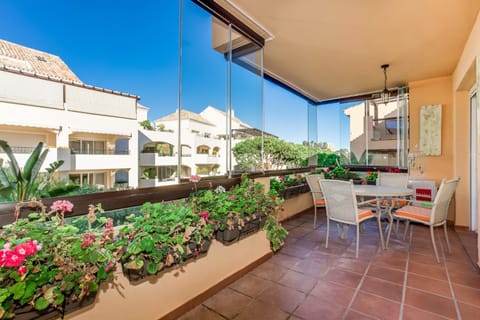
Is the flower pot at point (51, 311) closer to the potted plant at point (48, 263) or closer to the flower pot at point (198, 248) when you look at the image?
the potted plant at point (48, 263)

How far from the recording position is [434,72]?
12.7 ft

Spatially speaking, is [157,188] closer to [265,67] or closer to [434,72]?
[265,67]

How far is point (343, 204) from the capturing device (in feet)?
8.80

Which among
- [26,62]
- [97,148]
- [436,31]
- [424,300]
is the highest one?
[436,31]

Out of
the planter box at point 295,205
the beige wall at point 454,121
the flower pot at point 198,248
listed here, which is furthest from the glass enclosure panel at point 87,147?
the beige wall at point 454,121

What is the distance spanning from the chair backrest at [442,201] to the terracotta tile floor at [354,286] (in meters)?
0.43

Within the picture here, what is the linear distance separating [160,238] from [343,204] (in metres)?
2.14

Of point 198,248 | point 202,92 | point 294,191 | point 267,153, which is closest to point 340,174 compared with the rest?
point 294,191

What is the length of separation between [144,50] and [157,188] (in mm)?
1186

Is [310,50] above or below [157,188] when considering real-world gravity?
above

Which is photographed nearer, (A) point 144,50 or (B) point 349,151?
(A) point 144,50

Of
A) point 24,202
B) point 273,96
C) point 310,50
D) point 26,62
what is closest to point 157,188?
point 24,202

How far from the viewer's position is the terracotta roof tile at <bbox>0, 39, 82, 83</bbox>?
4.04 ft

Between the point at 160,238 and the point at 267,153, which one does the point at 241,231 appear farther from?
the point at 267,153
